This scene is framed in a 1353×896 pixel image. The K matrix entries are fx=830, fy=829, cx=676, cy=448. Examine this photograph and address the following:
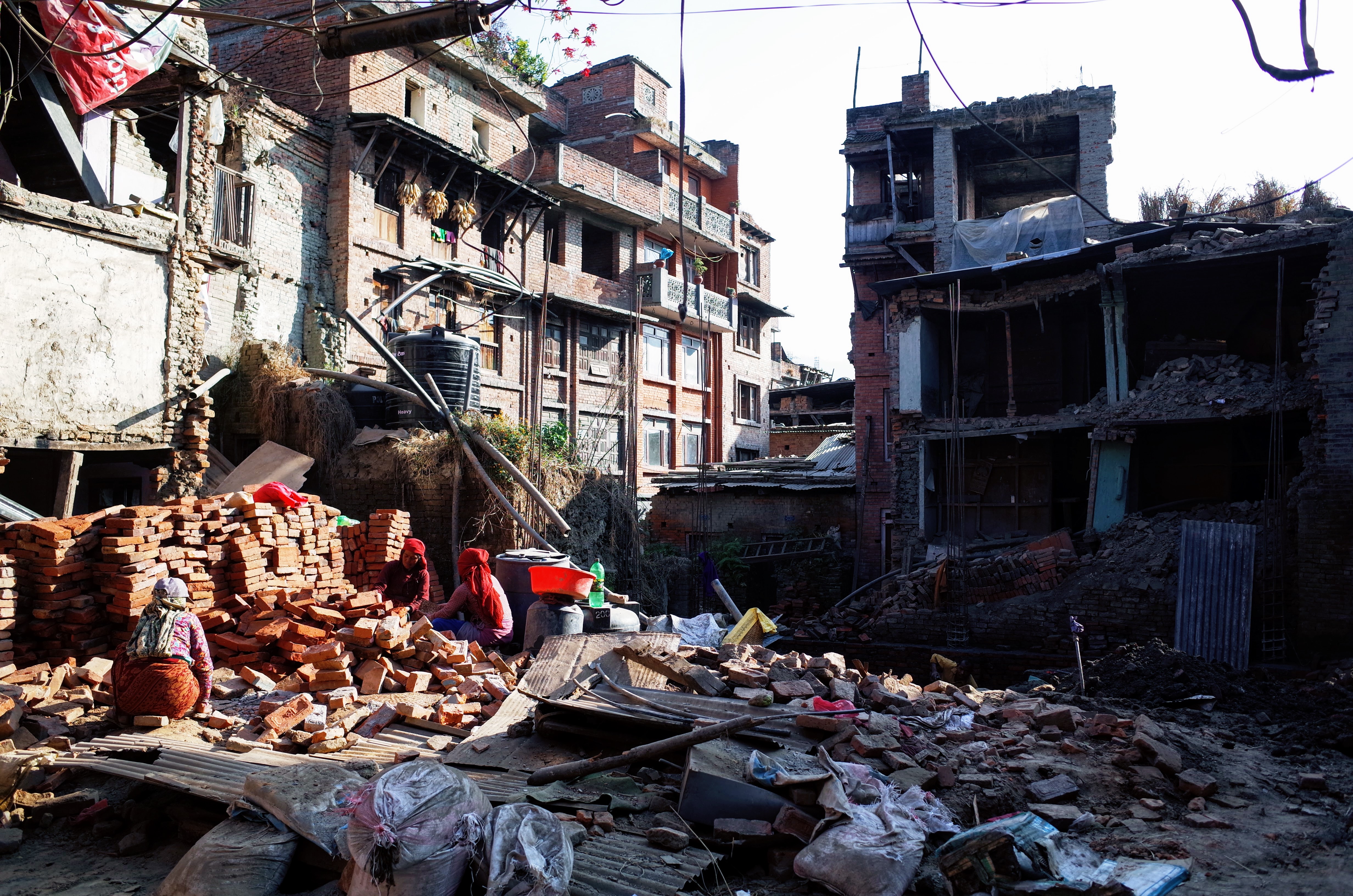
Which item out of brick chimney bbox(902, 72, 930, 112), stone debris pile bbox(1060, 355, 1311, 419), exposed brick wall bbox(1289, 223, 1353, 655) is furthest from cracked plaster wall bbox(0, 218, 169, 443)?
brick chimney bbox(902, 72, 930, 112)

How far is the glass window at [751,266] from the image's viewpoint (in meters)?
31.0

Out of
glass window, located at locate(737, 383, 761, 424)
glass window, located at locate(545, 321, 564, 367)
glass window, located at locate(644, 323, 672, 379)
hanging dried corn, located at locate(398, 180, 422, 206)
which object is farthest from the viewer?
glass window, located at locate(737, 383, 761, 424)

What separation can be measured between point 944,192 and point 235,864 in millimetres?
21390

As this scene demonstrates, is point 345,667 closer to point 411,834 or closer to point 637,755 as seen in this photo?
point 637,755

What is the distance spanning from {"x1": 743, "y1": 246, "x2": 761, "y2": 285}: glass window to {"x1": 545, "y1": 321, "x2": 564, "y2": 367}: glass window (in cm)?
954

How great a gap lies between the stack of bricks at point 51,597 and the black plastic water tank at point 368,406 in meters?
6.94

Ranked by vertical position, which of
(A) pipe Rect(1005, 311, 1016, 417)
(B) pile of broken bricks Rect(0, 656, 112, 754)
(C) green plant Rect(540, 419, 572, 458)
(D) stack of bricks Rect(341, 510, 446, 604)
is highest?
(A) pipe Rect(1005, 311, 1016, 417)

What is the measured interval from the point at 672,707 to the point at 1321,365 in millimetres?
11360

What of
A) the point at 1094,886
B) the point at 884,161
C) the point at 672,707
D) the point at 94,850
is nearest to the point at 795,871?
the point at 1094,886

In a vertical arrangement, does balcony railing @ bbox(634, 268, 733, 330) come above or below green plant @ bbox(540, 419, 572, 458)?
above

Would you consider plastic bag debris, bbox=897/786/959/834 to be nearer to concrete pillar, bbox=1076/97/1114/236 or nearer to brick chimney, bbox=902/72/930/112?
concrete pillar, bbox=1076/97/1114/236

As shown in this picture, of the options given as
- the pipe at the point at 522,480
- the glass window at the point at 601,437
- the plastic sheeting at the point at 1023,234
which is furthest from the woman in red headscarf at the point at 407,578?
the plastic sheeting at the point at 1023,234

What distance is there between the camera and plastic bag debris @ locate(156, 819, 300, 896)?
401cm

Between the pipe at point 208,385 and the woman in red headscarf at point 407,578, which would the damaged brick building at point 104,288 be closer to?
the pipe at point 208,385
